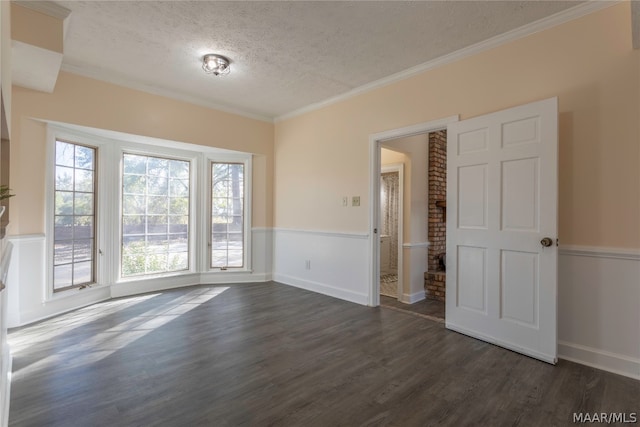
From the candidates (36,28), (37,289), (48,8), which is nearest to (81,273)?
(37,289)

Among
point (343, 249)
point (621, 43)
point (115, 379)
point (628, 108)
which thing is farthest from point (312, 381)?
point (621, 43)

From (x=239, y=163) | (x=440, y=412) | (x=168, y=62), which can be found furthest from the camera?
(x=239, y=163)

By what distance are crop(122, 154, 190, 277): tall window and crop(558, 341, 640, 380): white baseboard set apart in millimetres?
4786

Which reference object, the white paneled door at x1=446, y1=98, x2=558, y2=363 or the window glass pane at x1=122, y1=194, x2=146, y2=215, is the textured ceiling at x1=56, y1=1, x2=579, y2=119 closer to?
the white paneled door at x1=446, y1=98, x2=558, y2=363

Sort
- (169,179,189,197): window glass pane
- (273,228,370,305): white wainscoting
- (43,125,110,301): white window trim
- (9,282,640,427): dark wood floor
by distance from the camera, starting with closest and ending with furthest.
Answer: (9,282,640,427): dark wood floor → (43,125,110,301): white window trim → (273,228,370,305): white wainscoting → (169,179,189,197): window glass pane

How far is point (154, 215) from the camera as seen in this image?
4637mm

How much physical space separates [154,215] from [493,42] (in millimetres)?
4692

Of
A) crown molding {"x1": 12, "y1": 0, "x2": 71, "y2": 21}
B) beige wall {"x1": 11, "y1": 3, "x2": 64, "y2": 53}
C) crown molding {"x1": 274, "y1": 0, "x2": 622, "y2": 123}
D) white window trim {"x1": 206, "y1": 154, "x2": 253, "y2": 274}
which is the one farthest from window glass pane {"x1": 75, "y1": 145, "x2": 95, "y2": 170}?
crown molding {"x1": 274, "y1": 0, "x2": 622, "y2": 123}

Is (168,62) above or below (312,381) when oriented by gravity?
above

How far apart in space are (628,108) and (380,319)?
2.76 m

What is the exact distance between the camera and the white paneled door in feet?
8.07

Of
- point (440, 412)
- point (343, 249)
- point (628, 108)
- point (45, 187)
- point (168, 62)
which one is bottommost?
point (440, 412)

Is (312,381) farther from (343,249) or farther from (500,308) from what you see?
(343,249)

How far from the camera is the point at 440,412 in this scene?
188cm
